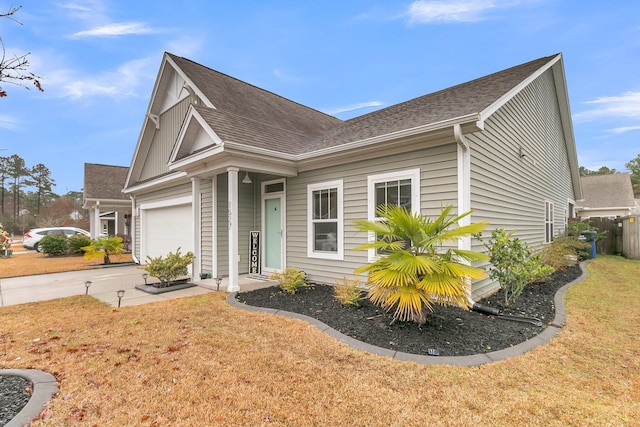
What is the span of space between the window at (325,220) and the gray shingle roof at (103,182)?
13.1 m

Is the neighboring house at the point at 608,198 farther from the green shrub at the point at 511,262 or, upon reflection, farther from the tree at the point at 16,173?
the tree at the point at 16,173

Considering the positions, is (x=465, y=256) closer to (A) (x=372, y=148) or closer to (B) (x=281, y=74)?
(A) (x=372, y=148)

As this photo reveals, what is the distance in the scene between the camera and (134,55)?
10.4 meters

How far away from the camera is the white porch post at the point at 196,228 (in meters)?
7.76

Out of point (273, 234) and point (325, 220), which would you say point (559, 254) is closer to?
point (325, 220)

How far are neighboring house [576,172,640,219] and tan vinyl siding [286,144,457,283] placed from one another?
81.0 feet

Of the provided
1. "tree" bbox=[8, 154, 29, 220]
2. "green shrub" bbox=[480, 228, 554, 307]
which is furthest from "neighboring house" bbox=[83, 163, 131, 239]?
"tree" bbox=[8, 154, 29, 220]

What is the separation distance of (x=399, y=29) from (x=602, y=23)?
641cm

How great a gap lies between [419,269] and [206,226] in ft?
20.5

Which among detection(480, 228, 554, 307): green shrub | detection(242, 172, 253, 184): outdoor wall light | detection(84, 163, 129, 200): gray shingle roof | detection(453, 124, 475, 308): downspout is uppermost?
detection(84, 163, 129, 200): gray shingle roof

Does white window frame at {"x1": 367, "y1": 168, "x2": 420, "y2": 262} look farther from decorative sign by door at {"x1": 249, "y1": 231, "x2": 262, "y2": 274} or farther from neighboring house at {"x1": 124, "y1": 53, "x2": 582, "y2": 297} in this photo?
decorative sign by door at {"x1": 249, "y1": 231, "x2": 262, "y2": 274}

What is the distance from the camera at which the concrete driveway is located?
6.20 metres

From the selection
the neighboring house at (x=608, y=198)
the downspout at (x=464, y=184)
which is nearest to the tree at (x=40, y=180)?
the downspout at (x=464, y=184)

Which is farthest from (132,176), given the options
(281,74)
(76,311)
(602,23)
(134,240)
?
(602,23)
